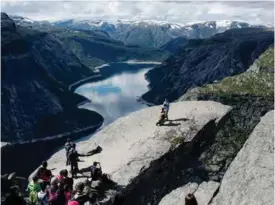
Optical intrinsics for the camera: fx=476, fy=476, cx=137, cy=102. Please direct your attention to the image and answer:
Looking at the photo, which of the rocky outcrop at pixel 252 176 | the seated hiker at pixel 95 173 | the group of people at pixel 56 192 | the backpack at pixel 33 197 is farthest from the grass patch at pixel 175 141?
the backpack at pixel 33 197

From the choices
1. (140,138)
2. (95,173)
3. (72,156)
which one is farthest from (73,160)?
(140,138)

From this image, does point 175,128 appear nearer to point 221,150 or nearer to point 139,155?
point 139,155

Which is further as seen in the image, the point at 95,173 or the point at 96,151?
the point at 96,151

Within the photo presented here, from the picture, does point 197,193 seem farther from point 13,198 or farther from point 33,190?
point 13,198

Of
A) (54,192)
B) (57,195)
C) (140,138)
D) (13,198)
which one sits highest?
(13,198)

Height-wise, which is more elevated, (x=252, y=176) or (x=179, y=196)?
(x=252, y=176)

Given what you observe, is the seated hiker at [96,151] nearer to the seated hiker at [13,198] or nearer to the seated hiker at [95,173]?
the seated hiker at [95,173]

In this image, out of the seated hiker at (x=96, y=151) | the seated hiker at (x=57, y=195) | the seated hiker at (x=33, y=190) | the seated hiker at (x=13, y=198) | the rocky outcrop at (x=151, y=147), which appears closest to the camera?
the seated hiker at (x=13, y=198)

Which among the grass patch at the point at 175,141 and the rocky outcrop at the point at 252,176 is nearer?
the rocky outcrop at the point at 252,176
